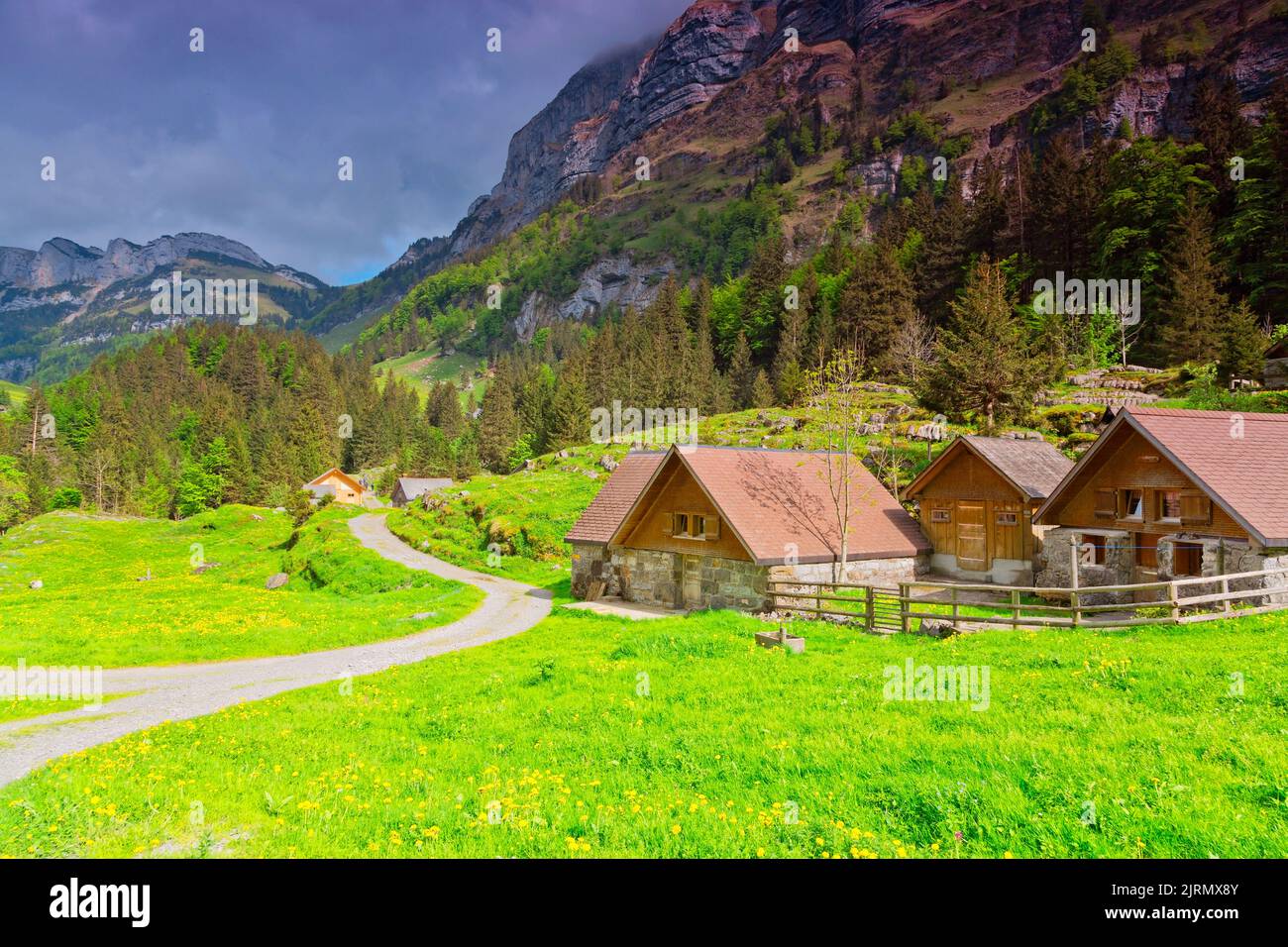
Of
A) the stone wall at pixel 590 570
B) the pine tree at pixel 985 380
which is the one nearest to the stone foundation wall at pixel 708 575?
the stone wall at pixel 590 570

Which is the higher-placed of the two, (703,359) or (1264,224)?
(1264,224)

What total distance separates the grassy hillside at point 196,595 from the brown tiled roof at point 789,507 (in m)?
12.7

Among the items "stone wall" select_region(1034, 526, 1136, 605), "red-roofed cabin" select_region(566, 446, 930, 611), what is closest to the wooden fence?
"stone wall" select_region(1034, 526, 1136, 605)

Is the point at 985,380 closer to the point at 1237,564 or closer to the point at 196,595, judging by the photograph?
the point at 1237,564

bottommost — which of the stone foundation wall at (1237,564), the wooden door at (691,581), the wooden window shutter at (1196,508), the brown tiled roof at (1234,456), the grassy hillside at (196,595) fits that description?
the grassy hillside at (196,595)

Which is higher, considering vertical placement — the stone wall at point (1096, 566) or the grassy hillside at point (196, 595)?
the stone wall at point (1096, 566)

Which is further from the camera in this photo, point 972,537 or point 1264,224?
point 1264,224

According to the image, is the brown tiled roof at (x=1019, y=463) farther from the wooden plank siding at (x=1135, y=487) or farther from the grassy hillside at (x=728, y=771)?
the grassy hillside at (x=728, y=771)

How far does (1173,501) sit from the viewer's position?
24.3 meters

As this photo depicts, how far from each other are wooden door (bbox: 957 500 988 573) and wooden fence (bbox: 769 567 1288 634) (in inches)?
173

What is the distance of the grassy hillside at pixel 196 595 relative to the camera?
2338 centimetres

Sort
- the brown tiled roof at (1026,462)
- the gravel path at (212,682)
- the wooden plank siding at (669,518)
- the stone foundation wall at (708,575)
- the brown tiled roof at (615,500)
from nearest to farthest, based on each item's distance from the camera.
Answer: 1. the gravel path at (212,682)
2. the stone foundation wall at (708,575)
3. the wooden plank siding at (669,518)
4. the brown tiled roof at (1026,462)
5. the brown tiled roof at (615,500)

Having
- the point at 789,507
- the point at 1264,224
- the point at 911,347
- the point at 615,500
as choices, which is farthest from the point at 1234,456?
the point at 1264,224

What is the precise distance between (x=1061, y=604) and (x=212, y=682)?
1223 inches
